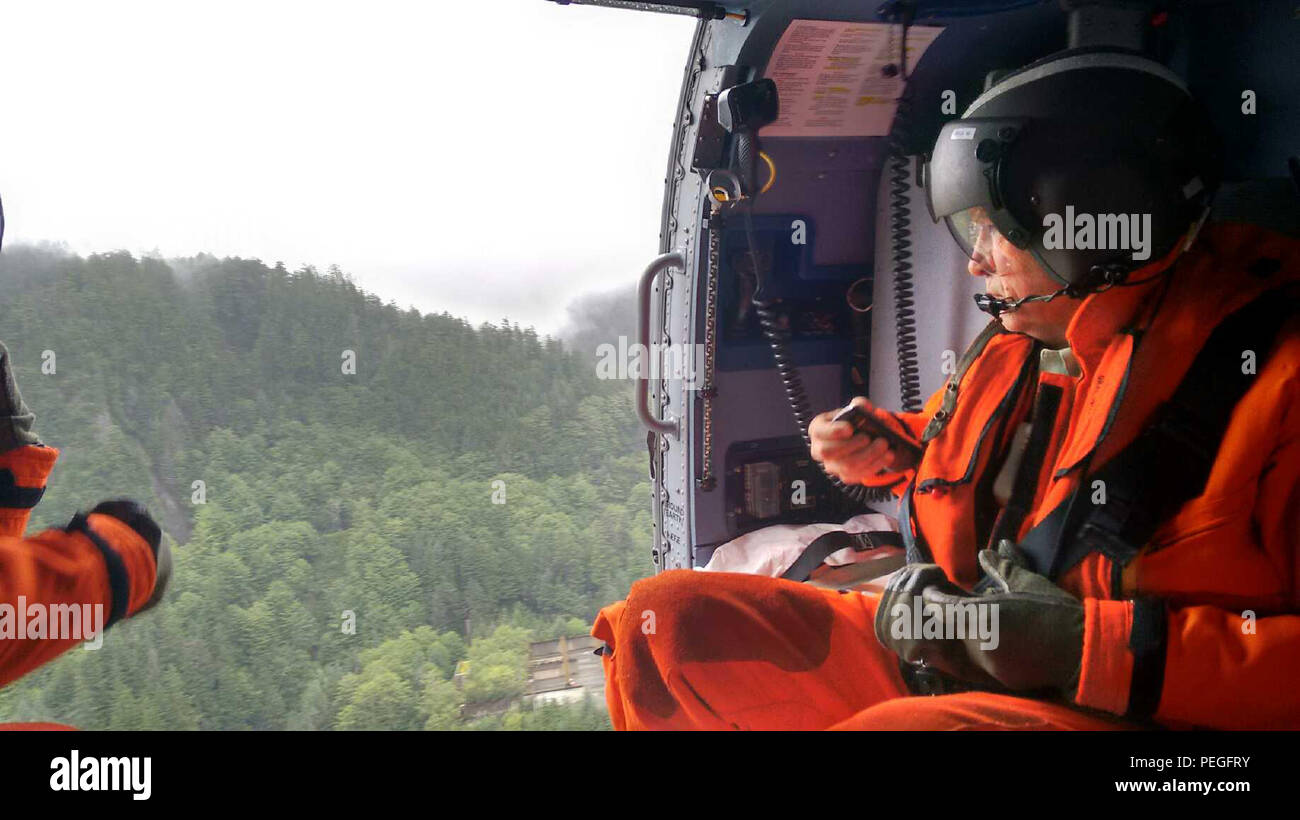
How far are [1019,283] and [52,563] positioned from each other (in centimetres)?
147

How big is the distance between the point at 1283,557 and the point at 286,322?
1.54m

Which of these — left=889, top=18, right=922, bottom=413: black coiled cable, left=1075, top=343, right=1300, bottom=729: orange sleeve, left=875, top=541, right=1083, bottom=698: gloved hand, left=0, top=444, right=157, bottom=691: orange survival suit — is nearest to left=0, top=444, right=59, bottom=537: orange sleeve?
left=0, top=444, right=157, bottom=691: orange survival suit

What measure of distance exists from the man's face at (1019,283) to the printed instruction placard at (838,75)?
0.74 meters

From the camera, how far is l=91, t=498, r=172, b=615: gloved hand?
1.28 m

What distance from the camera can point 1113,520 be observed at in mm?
1039

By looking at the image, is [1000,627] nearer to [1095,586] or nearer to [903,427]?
[1095,586]

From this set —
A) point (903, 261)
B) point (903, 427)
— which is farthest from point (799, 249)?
point (903, 427)

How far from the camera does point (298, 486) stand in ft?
4.62

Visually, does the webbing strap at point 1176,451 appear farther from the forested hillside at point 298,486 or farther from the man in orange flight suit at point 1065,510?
the forested hillside at point 298,486

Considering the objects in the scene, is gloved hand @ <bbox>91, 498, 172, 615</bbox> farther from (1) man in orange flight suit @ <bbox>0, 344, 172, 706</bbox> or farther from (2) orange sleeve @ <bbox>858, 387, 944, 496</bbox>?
(2) orange sleeve @ <bbox>858, 387, 944, 496</bbox>

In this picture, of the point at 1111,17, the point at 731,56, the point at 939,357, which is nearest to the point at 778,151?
the point at 731,56

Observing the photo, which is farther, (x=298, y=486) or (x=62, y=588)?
(x=298, y=486)
